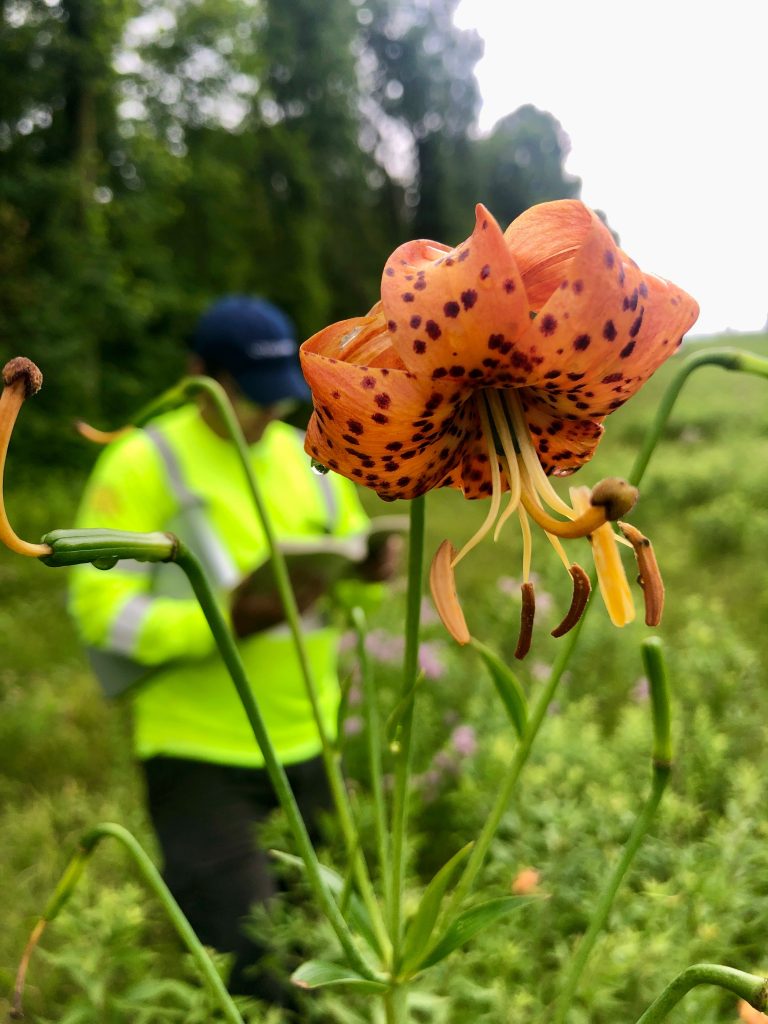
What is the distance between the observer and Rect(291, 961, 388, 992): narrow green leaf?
0.39 meters

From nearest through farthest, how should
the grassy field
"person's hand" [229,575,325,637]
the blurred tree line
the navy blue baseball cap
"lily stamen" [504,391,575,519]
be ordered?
"lily stamen" [504,391,575,519] < the grassy field < "person's hand" [229,575,325,637] < the navy blue baseball cap < the blurred tree line

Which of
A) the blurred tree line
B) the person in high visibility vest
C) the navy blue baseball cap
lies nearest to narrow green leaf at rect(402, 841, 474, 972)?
the person in high visibility vest

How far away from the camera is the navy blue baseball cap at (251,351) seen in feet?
4.22

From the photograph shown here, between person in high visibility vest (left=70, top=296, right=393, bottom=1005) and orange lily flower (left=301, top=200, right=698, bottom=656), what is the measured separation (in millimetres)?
714

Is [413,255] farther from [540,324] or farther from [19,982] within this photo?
[19,982]

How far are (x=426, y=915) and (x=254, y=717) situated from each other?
0.15 m

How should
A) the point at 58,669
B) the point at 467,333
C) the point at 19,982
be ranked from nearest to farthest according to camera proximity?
the point at 467,333, the point at 19,982, the point at 58,669

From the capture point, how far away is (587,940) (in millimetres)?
396

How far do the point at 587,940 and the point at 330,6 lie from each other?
977 centimetres

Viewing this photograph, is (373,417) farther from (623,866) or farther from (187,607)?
(187,607)

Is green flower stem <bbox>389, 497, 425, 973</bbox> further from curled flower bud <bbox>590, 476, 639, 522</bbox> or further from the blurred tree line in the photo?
the blurred tree line

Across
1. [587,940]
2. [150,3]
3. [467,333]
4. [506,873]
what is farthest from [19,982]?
[150,3]

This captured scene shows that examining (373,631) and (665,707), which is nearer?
(665,707)

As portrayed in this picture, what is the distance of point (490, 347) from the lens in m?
0.31
